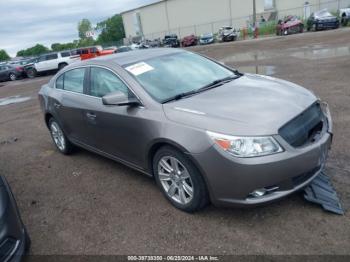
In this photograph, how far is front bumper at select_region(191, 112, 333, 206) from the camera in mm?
2953

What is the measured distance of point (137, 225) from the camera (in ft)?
11.7

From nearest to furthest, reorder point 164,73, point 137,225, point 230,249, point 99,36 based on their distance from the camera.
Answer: point 230,249, point 137,225, point 164,73, point 99,36

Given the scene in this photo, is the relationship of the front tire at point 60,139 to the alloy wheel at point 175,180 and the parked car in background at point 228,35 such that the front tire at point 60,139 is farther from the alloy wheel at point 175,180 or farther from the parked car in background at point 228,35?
the parked car in background at point 228,35

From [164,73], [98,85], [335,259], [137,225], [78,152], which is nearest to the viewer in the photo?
[335,259]

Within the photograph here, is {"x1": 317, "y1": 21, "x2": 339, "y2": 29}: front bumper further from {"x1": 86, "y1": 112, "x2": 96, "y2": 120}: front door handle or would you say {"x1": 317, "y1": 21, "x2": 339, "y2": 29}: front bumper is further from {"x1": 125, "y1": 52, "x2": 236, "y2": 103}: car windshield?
{"x1": 86, "y1": 112, "x2": 96, "y2": 120}: front door handle

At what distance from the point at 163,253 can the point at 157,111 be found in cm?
140

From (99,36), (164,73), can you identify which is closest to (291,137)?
(164,73)

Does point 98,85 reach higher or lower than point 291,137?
higher

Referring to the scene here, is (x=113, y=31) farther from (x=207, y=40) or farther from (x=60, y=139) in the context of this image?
(x=60, y=139)

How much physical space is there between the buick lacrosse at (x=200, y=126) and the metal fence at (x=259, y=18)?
40.4 m

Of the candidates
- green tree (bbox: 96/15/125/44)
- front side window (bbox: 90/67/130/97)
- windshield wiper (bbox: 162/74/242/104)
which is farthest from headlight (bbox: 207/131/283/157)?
green tree (bbox: 96/15/125/44)

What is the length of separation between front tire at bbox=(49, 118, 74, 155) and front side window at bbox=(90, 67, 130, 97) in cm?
142

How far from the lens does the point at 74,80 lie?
517 cm

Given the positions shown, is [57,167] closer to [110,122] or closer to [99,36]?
[110,122]
